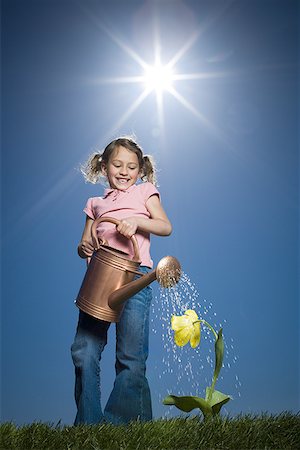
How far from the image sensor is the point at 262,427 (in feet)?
6.41

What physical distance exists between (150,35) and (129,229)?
1.24m

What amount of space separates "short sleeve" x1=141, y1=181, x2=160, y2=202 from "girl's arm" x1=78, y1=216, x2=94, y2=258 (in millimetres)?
211

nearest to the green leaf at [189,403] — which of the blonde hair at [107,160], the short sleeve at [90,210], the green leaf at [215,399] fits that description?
the green leaf at [215,399]

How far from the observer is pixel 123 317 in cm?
221

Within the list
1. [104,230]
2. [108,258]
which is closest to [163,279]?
[108,258]

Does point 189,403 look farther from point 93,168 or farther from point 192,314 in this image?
point 93,168

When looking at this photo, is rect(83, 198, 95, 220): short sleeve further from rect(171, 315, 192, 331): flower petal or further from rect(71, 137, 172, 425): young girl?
rect(171, 315, 192, 331): flower petal

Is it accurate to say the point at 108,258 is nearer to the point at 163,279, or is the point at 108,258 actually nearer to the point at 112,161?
the point at 163,279

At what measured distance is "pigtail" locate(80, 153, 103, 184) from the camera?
2.54 m

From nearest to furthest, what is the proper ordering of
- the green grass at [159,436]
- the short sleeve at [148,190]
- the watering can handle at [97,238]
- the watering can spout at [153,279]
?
the green grass at [159,436], the watering can spout at [153,279], the watering can handle at [97,238], the short sleeve at [148,190]

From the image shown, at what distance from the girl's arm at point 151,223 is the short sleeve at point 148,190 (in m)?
0.01

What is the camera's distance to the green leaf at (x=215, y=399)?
2.09 meters

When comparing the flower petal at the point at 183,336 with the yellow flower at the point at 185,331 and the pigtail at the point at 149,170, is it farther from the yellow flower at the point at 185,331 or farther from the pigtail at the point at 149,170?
the pigtail at the point at 149,170

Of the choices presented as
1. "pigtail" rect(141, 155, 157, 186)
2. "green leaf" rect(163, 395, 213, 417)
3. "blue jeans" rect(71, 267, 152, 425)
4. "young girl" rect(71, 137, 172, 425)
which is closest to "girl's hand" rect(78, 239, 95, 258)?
"young girl" rect(71, 137, 172, 425)
